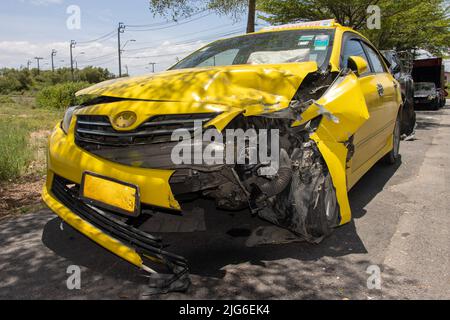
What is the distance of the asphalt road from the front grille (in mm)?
Answer: 936

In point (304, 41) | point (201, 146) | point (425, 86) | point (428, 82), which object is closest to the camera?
point (201, 146)

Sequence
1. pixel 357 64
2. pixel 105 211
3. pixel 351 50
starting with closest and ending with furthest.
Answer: pixel 105 211 → pixel 357 64 → pixel 351 50

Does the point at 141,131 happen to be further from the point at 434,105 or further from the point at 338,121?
the point at 434,105

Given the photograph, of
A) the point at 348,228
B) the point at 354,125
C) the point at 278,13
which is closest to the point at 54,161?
the point at 354,125

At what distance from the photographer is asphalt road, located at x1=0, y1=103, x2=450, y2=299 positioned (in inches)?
103

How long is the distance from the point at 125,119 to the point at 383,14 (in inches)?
569

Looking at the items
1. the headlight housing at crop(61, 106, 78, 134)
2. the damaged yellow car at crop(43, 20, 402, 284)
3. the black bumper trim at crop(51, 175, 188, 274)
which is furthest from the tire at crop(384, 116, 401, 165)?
the headlight housing at crop(61, 106, 78, 134)

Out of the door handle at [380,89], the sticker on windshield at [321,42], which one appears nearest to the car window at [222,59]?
the sticker on windshield at [321,42]

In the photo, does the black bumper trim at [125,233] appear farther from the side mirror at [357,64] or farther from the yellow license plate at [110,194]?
the side mirror at [357,64]

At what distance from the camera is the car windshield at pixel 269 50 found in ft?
12.0

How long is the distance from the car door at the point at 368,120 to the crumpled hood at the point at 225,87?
1.01 m

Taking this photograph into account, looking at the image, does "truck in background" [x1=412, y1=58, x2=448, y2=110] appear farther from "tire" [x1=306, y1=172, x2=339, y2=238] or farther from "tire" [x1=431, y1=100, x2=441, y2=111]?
"tire" [x1=306, y1=172, x2=339, y2=238]

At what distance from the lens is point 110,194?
2.55m

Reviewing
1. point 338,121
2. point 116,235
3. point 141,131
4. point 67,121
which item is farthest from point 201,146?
point 67,121
